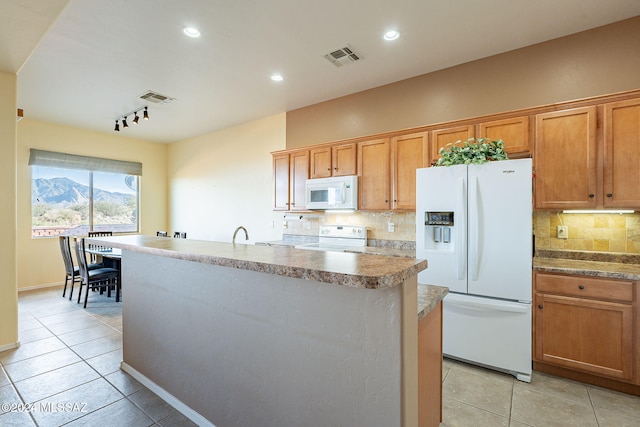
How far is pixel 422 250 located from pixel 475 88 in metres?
1.85

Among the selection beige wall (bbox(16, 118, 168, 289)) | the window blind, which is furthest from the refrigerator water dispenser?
the window blind

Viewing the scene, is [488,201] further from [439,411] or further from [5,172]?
[5,172]

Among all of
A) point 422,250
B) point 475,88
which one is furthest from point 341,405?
point 475,88

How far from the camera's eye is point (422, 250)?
9.30 ft

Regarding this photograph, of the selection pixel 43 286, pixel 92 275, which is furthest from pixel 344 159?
pixel 43 286

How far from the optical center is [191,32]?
2.62 m

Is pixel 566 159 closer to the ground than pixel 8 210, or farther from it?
farther from it

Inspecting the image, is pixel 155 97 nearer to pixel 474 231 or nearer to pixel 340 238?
pixel 340 238

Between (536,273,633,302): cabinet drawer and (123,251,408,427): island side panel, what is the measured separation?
1.97 meters

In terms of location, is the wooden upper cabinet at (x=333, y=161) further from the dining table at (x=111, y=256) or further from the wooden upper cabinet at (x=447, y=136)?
the dining table at (x=111, y=256)

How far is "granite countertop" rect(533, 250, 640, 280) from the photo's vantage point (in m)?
2.19

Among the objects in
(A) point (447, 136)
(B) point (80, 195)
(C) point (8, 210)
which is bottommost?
(C) point (8, 210)

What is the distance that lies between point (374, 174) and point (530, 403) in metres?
2.49

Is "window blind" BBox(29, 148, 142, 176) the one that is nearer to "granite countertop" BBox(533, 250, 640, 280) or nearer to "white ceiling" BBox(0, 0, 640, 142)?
"white ceiling" BBox(0, 0, 640, 142)
